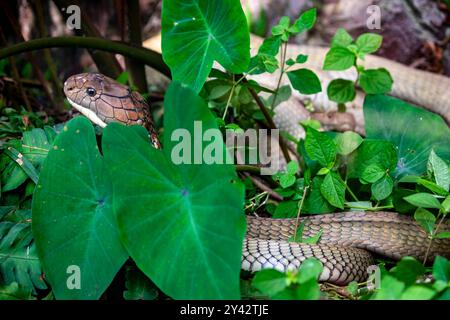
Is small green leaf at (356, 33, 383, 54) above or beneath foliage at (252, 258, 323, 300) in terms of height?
above

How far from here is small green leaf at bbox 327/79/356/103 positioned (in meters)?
3.12

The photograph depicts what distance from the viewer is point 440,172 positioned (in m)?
2.43

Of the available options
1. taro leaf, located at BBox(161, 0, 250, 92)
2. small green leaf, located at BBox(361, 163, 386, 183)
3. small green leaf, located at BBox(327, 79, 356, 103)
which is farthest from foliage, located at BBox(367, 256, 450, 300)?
small green leaf, located at BBox(327, 79, 356, 103)

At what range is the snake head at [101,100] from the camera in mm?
2590

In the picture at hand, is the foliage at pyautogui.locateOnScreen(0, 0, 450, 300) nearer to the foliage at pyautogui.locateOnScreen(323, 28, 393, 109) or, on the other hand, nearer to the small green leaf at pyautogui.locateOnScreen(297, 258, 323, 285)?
the small green leaf at pyautogui.locateOnScreen(297, 258, 323, 285)

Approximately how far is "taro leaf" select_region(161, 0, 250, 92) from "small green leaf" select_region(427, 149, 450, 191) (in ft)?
2.51

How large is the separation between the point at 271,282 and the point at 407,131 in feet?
3.95

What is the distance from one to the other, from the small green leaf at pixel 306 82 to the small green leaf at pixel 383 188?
19.3 inches

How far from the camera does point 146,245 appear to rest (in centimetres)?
195
